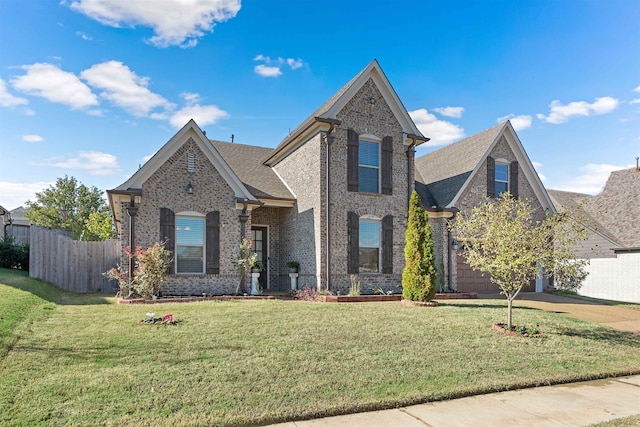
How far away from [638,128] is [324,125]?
31.3 ft

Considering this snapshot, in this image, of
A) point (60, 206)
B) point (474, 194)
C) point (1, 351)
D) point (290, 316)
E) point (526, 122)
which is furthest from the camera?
point (60, 206)

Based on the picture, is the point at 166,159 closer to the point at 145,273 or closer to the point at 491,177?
the point at 145,273

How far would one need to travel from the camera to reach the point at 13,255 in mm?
19094

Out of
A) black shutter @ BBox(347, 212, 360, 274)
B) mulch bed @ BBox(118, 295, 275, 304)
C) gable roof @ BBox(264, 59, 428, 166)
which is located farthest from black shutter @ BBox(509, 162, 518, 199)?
mulch bed @ BBox(118, 295, 275, 304)

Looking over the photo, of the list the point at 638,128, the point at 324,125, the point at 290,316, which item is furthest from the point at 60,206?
the point at 638,128

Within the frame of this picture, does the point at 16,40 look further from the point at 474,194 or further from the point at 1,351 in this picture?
the point at 474,194

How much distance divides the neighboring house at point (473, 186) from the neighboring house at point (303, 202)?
2.13 m

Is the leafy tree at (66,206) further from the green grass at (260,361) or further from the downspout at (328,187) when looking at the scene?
the green grass at (260,361)

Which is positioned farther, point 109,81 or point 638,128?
point 109,81

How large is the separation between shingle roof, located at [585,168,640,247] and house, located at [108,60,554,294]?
506cm

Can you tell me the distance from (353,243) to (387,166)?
3.29m

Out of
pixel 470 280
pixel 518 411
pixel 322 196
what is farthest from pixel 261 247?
pixel 518 411

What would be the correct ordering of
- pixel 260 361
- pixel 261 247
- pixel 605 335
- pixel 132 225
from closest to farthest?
1. pixel 260 361
2. pixel 605 335
3. pixel 132 225
4. pixel 261 247

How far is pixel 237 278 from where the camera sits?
593 inches
